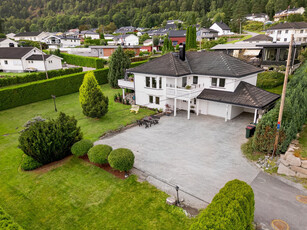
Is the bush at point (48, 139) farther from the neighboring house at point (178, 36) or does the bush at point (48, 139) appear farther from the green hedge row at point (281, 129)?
the neighboring house at point (178, 36)

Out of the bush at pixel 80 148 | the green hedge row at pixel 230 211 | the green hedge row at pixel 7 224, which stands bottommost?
the bush at pixel 80 148

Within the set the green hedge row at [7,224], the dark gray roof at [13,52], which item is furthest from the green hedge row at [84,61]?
the green hedge row at [7,224]

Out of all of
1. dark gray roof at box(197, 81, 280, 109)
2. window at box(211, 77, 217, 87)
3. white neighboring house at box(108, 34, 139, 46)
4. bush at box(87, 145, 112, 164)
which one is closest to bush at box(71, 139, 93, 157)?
bush at box(87, 145, 112, 164)

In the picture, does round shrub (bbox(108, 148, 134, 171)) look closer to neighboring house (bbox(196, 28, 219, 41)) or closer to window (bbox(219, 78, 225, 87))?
window (bbox(219, 78, 225, 87))

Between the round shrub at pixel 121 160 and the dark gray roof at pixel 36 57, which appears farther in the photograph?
the dark gray roof at pixel 36 57

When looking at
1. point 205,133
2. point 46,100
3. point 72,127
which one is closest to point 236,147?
point 205,133

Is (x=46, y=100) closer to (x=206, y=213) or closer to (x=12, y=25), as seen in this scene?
(x=206, y=213)
